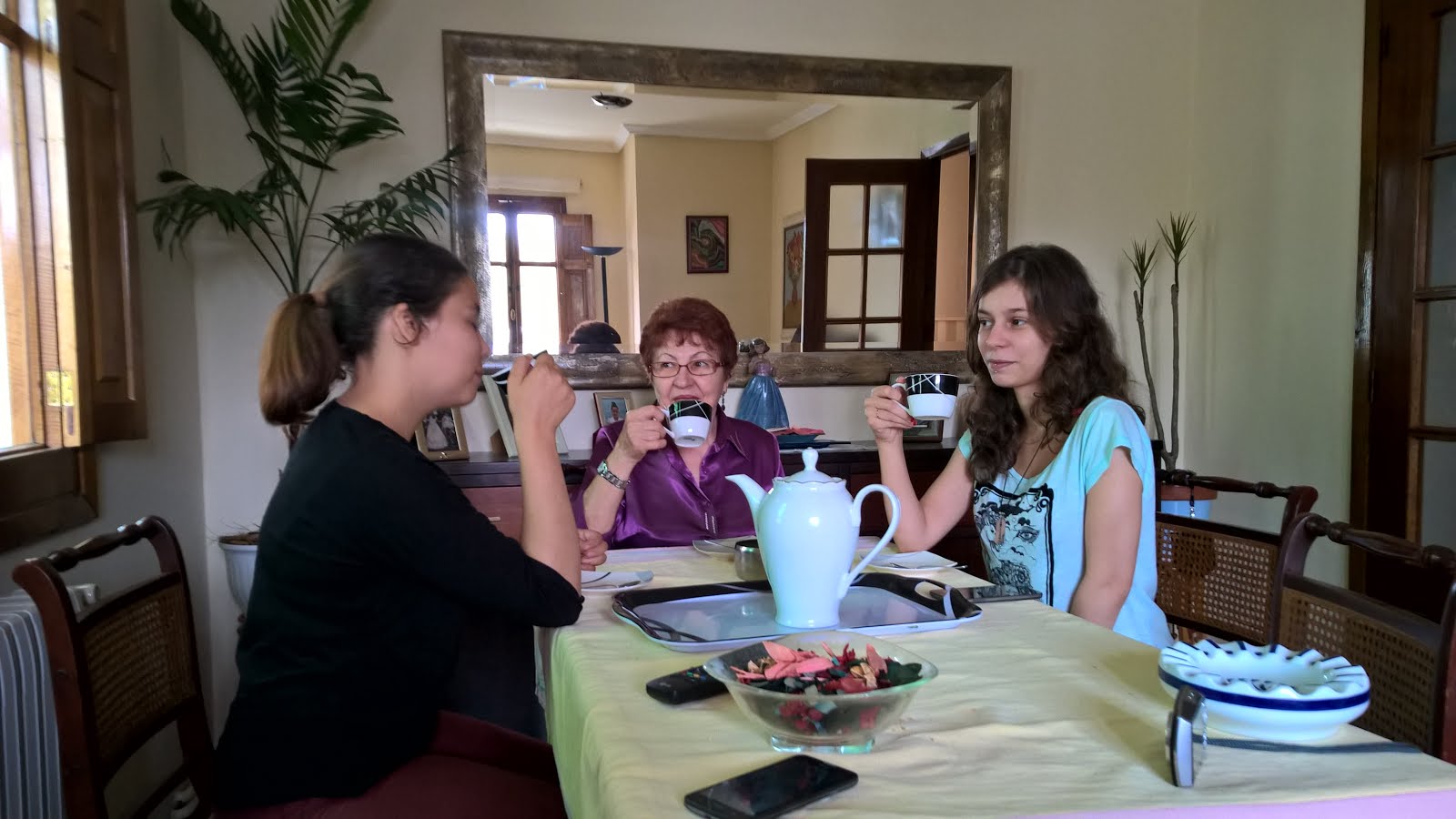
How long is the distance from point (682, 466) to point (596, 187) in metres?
1.28

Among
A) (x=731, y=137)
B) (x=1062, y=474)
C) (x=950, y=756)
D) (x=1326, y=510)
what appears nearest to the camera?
(x=950, y=756)

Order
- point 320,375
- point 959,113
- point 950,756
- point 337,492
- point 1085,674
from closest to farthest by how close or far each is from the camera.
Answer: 1. point 950,756
2. point 1085,674
3. point 337,492
4. point 320,375
5. point 959,113

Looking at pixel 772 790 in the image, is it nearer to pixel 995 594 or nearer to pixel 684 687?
pixel 684 687

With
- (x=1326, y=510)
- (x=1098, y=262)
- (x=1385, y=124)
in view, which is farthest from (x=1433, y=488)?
(x=1098, y=262)

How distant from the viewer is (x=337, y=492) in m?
1.04

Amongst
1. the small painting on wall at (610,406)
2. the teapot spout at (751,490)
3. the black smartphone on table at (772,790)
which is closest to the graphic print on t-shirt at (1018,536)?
the teapot spout at (751,490)

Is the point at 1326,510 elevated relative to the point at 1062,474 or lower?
lower

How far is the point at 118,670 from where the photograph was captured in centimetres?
112

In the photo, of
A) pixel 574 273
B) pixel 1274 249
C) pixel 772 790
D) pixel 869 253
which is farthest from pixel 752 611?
pixel 1274 249

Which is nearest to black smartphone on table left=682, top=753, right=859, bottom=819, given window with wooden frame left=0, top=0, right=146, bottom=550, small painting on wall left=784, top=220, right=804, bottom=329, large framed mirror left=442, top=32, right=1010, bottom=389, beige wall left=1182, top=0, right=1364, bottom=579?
window with wooden frame left=0, top=0, right=146, bottom=550

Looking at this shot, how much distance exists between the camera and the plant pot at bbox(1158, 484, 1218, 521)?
2.67 metres

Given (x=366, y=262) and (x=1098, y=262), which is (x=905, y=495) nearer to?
(x=366, y=262)

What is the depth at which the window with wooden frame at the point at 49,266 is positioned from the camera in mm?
1676

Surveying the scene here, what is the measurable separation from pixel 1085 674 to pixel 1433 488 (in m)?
2.16
